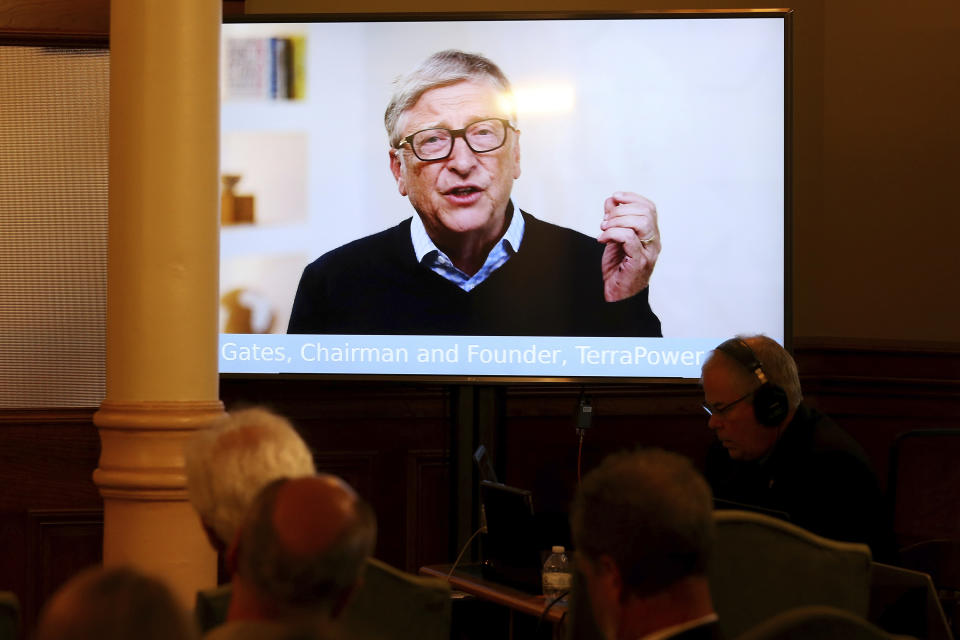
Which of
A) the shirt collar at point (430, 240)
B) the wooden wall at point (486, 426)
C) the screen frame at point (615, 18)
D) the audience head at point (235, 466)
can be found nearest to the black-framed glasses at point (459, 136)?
the shirt collar at point (430, 240)

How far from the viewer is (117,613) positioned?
915mm

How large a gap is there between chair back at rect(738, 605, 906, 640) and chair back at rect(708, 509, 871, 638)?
23.6 inches

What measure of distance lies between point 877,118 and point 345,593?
447 centimetres

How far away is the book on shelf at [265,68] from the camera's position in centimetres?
455

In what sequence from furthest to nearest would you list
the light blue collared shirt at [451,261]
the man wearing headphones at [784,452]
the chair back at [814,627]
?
the light blue collared shirt at [451,261] → the man wearing headphones at [784,452] → the chair back at [814,627]

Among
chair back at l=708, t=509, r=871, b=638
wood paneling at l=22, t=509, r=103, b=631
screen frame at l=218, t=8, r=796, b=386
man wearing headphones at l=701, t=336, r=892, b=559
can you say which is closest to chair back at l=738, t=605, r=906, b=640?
chair back at l=708, t=509, r=871, b=638

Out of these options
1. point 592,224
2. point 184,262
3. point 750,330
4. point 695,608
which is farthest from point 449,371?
point 695,608

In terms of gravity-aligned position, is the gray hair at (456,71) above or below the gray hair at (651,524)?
above

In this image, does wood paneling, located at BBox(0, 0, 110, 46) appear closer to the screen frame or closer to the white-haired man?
the screen frame

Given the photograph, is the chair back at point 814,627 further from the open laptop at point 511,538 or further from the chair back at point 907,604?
the open laptop at point 511,538

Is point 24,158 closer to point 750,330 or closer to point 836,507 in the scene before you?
point 750,330

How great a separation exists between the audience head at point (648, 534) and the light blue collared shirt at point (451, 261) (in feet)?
9.59

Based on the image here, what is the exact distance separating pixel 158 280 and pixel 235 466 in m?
1.14

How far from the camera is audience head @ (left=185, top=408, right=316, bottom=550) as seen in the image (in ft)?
6.18
